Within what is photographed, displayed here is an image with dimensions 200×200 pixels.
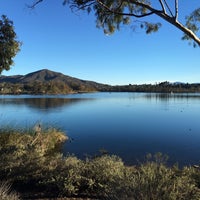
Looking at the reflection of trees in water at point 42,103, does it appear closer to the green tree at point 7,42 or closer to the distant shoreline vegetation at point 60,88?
the green tree at point 7,42

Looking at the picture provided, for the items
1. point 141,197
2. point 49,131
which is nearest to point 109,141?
point 49,131

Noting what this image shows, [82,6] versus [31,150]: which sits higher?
[82,6]

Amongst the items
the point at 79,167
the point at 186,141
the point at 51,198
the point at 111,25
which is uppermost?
the point at 111,25

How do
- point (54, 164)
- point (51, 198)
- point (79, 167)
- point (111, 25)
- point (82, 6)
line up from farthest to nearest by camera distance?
point (111, 25) → point (82, 6) → point (54, 164) → point (79, 167) → point (51, 198)

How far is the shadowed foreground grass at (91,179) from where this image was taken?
13.8ft

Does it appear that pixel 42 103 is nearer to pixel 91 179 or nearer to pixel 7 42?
pixel 7 42

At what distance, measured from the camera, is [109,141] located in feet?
64.0

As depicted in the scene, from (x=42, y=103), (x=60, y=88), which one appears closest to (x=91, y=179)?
(x=42, y=103)

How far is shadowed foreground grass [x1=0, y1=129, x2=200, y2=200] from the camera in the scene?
421 cm

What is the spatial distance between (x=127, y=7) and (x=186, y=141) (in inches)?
531

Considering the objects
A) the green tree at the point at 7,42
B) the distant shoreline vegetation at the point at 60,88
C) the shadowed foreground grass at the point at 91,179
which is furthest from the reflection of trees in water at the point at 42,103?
the distant shoreline vegetation at the point at 60,88

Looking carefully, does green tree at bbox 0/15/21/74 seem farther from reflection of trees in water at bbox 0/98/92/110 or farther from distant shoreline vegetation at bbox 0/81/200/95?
distant shoreline vegetation at bbox 0/81/200/95

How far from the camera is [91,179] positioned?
592 centimetres

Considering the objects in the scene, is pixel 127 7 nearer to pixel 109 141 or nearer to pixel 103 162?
pixel 103 162
